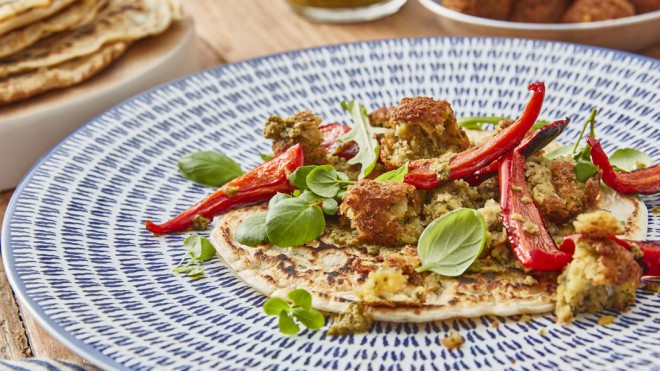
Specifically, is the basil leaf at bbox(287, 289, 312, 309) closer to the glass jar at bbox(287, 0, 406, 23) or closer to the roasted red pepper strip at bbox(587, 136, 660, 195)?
the roasted red pepper strip at bbox(587, 136, 660, 195)

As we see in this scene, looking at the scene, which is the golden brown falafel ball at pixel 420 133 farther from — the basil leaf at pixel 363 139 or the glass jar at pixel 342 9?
the glass jar at pixel 342 9

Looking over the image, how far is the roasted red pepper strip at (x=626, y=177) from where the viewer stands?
3.43 metres

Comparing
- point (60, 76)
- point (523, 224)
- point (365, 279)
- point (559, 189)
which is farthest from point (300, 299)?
point (60, 76)

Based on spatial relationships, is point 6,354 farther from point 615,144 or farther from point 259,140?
point 615,144

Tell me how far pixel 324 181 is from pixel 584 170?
112 cm

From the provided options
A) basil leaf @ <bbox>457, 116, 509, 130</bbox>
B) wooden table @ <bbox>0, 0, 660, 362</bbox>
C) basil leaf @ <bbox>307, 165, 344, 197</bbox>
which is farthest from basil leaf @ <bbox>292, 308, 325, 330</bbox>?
wooden table @ <bbox>0, 0, 660, 362</bbox>

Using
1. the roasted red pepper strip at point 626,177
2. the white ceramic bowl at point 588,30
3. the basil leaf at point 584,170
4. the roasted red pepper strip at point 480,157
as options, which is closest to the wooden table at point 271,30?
the white ceramic bowl at point 588,30

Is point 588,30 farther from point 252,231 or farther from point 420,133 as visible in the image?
point 252,231

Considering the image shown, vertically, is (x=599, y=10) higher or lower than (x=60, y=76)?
higher

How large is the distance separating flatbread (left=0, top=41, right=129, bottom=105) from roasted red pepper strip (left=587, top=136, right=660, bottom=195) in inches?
125

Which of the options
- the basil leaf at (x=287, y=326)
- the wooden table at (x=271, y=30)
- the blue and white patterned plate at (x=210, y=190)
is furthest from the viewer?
the wooden table at (x=271, y=30)

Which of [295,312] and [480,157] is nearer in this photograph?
[295,312]

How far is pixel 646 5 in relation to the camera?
218 inches

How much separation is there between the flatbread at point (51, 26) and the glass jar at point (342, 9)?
1588mm
